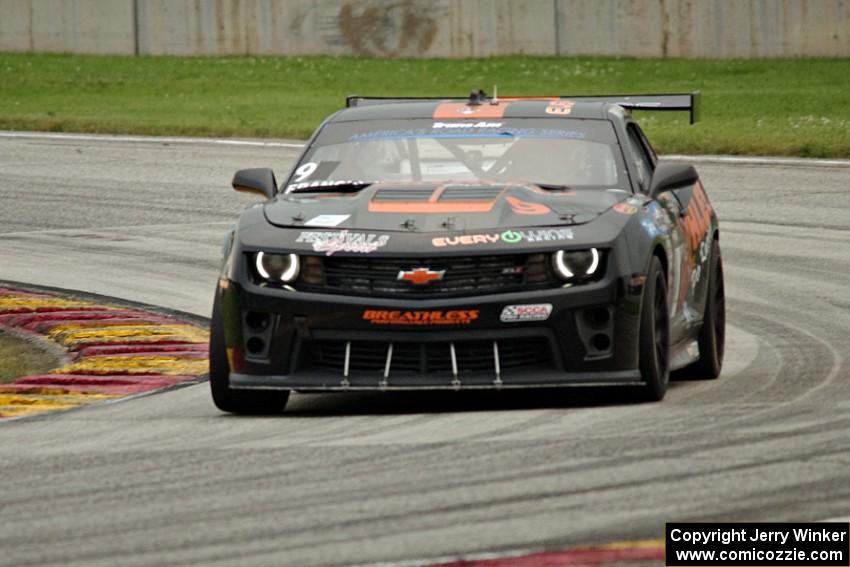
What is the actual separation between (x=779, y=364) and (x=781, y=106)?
63.0 feet

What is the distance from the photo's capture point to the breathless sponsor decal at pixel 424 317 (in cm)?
794

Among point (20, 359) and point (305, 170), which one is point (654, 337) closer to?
point (305, 170)

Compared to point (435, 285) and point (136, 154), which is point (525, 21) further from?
point (435, 285)

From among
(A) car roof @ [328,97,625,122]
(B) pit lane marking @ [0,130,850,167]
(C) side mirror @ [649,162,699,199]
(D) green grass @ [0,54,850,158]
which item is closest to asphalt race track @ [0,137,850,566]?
(C) side mirror @ [649,162,699,199]

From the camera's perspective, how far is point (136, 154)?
23734 mm

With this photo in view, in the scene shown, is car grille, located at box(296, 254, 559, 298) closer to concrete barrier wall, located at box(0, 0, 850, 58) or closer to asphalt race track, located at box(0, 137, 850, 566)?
asphalt race track, located at box(0, 137, 850, 566)

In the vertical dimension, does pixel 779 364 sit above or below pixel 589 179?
below

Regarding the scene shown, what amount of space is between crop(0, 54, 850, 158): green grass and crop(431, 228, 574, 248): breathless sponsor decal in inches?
574

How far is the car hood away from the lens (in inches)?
323

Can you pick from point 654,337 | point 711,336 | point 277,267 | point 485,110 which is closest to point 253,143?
point 485,110

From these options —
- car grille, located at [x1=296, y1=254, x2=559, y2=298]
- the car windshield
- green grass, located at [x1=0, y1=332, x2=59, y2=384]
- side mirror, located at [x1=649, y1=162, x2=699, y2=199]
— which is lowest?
green grass, located at [x1=0, y1=332, x2=59, y2=384]

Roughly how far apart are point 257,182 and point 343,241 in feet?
3.92

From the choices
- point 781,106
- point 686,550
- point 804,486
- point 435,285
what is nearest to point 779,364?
point 435,285

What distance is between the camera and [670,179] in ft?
29.3
